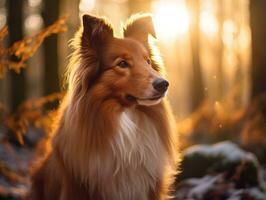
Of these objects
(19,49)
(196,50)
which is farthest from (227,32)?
(19,49)

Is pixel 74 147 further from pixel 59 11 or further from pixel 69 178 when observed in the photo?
pixel 59 11

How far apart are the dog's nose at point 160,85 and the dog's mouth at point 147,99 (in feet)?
0.22

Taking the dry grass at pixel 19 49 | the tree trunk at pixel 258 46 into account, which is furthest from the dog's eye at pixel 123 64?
the tree trunk at pixel 258 46

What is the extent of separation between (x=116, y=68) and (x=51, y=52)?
33.4ft

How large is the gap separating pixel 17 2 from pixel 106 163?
1162 centimetres

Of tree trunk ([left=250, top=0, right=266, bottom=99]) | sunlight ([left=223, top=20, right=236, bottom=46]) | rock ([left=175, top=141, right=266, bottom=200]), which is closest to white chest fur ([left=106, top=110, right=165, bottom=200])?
rock ([left=175, top=141, right=266, bottom=200])

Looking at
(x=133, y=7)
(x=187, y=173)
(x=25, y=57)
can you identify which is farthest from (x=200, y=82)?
(x=25, y=57)

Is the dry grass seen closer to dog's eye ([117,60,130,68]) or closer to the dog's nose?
dog's eye ([117,60,130,68])

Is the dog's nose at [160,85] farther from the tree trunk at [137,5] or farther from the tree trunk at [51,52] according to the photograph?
the tree trunk at [137,5]

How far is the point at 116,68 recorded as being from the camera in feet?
18.1

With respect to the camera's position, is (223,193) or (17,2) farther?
(17,2)

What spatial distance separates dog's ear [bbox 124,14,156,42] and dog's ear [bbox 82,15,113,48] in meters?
0.48

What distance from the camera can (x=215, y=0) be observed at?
2533cm

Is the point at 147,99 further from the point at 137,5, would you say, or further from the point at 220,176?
the point at 137,5
